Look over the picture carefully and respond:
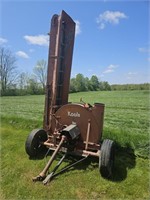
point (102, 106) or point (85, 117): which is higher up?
point (102, 106)

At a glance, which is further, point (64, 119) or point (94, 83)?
point (94, 83)

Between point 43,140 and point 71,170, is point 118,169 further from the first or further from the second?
point 43,140

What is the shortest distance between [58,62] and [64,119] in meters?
1.43

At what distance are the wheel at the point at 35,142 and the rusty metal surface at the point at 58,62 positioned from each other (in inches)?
13.1

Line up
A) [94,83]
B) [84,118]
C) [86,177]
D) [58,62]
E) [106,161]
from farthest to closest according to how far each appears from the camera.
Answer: [94,83], [58,62], [84,118], [86,177], [106,161]

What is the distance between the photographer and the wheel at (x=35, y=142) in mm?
4364

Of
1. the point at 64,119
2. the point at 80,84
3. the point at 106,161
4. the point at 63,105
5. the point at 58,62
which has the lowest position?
the point at 106,161

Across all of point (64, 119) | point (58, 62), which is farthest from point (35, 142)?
point (58, 62)

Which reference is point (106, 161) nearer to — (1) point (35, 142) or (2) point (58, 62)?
(1) point (35, 142)

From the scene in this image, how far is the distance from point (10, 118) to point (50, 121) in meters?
3.92

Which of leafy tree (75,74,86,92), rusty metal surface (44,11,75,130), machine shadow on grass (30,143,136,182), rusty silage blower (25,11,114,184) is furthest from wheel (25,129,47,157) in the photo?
leafy tree (75,74,86,92)

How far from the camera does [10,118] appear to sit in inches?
323

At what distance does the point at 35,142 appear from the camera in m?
4.46

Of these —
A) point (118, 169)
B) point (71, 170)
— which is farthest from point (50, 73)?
point (118, 169)
